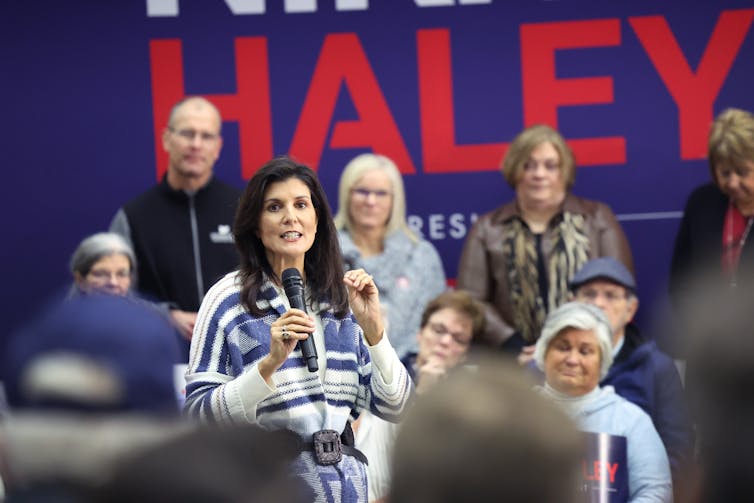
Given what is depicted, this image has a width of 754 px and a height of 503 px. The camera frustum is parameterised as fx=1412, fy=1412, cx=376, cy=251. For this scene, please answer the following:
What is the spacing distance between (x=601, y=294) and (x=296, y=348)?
241cm

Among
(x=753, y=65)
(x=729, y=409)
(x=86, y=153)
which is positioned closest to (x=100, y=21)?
(x=86, y=153)

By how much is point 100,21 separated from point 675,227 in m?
3.04

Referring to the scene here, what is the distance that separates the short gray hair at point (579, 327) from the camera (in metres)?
5.22

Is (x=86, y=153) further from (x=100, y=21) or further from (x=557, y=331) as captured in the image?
(x=557, y=331)

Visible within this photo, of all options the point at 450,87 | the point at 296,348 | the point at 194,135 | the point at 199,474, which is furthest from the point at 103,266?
the point at 199,474

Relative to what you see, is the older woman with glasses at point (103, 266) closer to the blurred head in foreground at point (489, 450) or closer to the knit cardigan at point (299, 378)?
the knit cardigan at point (299, 378)

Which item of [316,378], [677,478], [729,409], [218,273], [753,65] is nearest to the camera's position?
[729,409]

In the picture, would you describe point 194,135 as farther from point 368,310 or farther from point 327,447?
point 327,447

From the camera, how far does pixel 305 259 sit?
385 centimetres

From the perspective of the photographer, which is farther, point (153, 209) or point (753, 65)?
point (753, 65)

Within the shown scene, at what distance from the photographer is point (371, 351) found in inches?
143

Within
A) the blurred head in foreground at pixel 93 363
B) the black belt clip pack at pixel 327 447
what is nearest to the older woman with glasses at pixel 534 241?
the black belt clip pack at pixel 327 447

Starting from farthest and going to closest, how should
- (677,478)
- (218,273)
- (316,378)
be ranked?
1. (218,273)
2. (677,478)
3. (316,378)

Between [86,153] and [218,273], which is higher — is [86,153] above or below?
above
